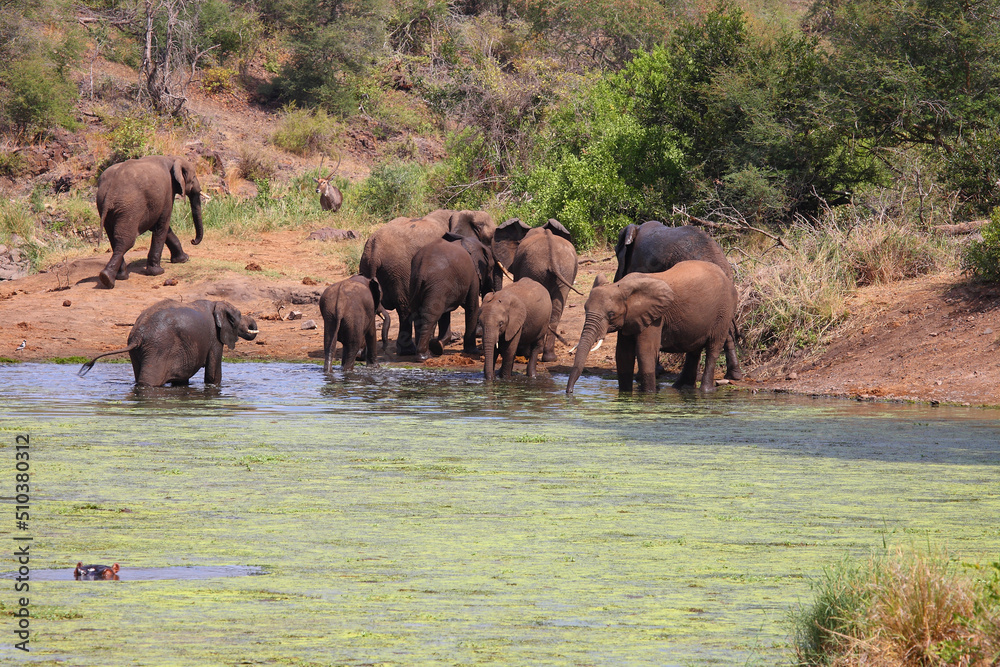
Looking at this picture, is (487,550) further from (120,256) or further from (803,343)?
(120,256)

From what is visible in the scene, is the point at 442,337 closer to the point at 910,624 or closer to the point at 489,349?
the point at 489,349

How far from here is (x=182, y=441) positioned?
9.71 m

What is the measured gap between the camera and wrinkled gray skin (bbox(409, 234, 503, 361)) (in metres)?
17.0

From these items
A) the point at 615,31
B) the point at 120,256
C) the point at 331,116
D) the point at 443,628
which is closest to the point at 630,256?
the point at 120,256

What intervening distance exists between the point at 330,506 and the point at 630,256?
10470 millimetres

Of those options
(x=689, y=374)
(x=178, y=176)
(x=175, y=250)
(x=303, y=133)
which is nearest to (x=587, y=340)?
(x=689, y=374)

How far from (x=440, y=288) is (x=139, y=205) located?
6444mm

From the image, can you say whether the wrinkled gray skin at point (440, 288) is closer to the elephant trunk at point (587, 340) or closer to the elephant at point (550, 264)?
the elephant at point (550, 264)

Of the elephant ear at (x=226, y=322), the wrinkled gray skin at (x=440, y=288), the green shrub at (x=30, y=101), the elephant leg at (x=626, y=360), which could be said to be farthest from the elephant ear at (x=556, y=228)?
the green shrub at (x=30, y=101)

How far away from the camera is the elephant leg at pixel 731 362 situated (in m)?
15.6

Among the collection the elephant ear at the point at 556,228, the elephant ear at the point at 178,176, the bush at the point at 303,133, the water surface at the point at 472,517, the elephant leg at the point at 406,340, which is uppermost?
the bush at the point at 303,133

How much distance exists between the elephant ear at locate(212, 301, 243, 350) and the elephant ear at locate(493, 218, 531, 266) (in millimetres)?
5639

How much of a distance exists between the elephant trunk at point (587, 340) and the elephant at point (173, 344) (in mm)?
3772

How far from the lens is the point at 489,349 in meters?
15.4
